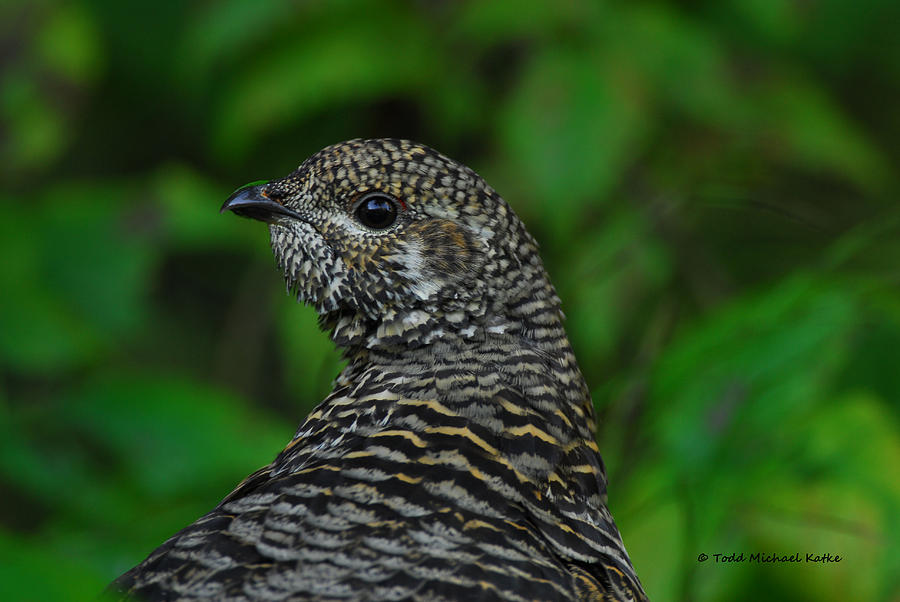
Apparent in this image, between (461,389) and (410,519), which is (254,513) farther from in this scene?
(461,389)

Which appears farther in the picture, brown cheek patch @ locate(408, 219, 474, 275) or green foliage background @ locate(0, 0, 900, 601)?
green foliage background @ locate(0, 0, 900, 601)

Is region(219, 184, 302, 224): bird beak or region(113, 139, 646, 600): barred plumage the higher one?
region(219, 184, 302, 224): bird beak

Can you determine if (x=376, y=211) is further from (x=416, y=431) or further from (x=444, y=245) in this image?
(x=416, y=431)

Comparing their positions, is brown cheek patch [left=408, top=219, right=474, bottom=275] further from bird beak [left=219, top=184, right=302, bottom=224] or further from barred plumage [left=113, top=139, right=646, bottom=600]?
bird beak [left=219, top=184, right=302, bottom=224]

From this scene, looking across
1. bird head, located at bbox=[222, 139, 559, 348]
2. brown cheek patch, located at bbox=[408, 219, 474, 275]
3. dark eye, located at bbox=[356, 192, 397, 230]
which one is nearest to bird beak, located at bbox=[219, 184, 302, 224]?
bird head, located at bbox=[222, 139, 559, 348]

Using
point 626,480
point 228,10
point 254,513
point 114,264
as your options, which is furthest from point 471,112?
point 254,513

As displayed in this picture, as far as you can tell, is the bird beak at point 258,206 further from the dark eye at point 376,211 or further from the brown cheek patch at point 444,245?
the brown cheek patch at point 444,245

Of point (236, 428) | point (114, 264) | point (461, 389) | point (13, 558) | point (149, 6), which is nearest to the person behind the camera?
point (13, 558)
